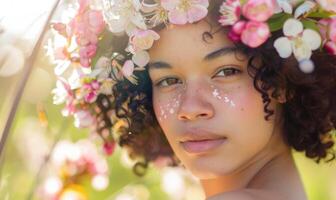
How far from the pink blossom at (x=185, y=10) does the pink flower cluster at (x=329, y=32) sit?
0.26 metres

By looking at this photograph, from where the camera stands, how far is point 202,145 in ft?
5.74

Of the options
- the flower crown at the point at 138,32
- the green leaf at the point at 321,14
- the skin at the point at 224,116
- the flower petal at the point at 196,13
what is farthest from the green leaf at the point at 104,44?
the green leaf at the point at 321,14

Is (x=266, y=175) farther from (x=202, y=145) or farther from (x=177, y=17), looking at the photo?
(x=177, y=17)

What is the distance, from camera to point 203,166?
5.83 feet

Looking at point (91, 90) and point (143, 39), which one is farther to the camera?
point (91, 90)

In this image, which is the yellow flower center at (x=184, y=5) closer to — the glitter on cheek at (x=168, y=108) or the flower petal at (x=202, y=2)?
the flower petal at (x=202, y=2)

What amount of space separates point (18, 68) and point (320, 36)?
2.35 ft

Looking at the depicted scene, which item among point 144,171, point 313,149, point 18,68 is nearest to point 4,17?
point 18,68

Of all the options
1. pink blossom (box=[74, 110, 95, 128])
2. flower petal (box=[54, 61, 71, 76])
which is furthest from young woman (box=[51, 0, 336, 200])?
pink blossom (box=[74, 110, 95, 128])

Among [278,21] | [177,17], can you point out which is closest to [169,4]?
[177,17]

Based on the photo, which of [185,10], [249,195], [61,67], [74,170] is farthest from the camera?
[74,170]

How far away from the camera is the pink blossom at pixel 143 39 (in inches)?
70.9

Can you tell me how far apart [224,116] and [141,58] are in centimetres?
27

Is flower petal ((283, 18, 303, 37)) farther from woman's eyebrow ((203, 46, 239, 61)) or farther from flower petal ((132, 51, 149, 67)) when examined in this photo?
flower petal ((132, 51, 149, 67))
